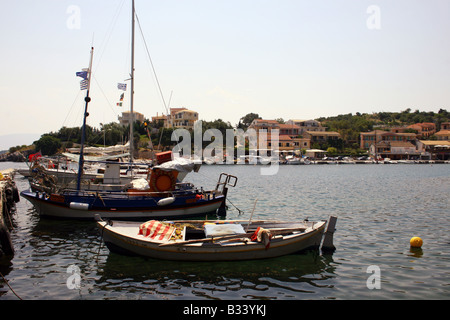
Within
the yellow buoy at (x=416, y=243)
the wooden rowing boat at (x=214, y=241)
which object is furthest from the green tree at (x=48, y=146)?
the yellow buoy at (x=416, y=243)

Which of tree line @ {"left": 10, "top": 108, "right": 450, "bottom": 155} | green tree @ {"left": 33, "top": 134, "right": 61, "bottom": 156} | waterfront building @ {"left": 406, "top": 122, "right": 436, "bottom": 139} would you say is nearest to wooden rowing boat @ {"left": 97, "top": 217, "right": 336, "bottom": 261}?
tree line @ {"left": 10, "top": 108, "right": 450, "bottom": 155}

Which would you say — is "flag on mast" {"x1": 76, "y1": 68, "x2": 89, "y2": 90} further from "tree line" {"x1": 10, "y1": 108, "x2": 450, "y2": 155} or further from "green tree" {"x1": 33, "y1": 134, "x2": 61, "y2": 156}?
"green tree" {"x1": 33, "y1": 134, "x2": 61, "y2": 156}

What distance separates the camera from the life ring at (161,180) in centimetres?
2447

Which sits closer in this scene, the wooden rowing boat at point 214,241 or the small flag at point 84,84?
the wooden rowing boat at point 214,241

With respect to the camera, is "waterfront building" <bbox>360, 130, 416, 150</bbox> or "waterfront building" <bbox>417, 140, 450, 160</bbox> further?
"waterfront building" <bbox>360, 130, 416, 150</bbox>

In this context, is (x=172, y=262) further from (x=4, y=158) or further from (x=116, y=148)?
(x=4, y=158)

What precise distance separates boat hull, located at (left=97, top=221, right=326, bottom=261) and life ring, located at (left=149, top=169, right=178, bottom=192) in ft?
27.9

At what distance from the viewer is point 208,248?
1448 centimetres

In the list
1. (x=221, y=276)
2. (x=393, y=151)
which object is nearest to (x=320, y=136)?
(x=393, y=151)

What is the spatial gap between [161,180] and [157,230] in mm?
8911

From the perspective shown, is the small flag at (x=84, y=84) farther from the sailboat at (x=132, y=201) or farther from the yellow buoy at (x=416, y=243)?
the yellow buoy at (x=416, y=243)

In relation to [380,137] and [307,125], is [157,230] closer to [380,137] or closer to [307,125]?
[380,137]

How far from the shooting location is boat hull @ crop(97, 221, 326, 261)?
1455cm

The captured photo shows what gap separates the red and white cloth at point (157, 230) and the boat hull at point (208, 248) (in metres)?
0.38
